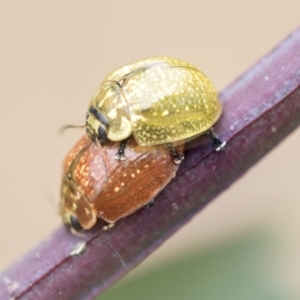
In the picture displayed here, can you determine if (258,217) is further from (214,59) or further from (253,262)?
(214,59)

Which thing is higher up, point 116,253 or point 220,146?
point 220,146

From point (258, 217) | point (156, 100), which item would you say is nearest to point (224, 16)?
point (258, 217)

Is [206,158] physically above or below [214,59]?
above

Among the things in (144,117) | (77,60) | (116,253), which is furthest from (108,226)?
(77,60)

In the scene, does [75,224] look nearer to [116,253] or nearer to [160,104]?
[116,253]

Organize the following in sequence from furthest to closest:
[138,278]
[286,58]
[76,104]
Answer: [76,104] → [138,278] → [286,58]

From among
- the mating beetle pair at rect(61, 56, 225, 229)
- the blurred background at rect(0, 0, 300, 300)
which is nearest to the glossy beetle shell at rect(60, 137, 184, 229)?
the mating beetle pair at rect(61, 56, 225, 229)
